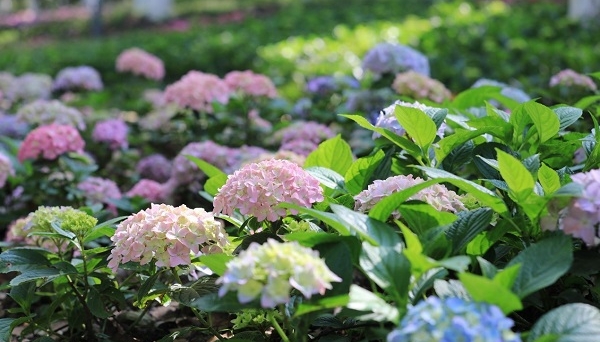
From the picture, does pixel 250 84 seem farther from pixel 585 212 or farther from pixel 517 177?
pixel 585 212

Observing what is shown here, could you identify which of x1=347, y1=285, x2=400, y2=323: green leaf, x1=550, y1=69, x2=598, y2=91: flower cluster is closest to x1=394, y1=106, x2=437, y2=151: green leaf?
x1=347, y1=285, x2=400, y2=323: green leaf

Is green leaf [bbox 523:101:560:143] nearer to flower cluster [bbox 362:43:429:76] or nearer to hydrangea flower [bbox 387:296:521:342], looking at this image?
hydrangea flower [bbox 387:296:521:342]

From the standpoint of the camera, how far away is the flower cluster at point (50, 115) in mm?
3428

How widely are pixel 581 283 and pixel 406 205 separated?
1.34 ft

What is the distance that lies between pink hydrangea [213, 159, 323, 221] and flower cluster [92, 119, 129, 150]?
2.02m

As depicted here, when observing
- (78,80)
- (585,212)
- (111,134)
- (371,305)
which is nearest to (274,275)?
(371,305)

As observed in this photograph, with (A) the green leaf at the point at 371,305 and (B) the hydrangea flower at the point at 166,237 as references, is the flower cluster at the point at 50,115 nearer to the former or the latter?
(B) the hydrangea flower at the point at 166,237

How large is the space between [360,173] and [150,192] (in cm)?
128

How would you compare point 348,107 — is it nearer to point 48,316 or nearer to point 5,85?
point 48,316

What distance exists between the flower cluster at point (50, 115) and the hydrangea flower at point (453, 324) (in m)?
2.60

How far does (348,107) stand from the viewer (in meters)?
3.53

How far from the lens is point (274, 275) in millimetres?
1223

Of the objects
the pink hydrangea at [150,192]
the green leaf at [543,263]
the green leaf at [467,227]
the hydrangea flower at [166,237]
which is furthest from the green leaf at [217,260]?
the pink hydrangea at [150,192]

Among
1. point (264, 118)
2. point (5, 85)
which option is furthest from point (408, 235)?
point (5, 85)
